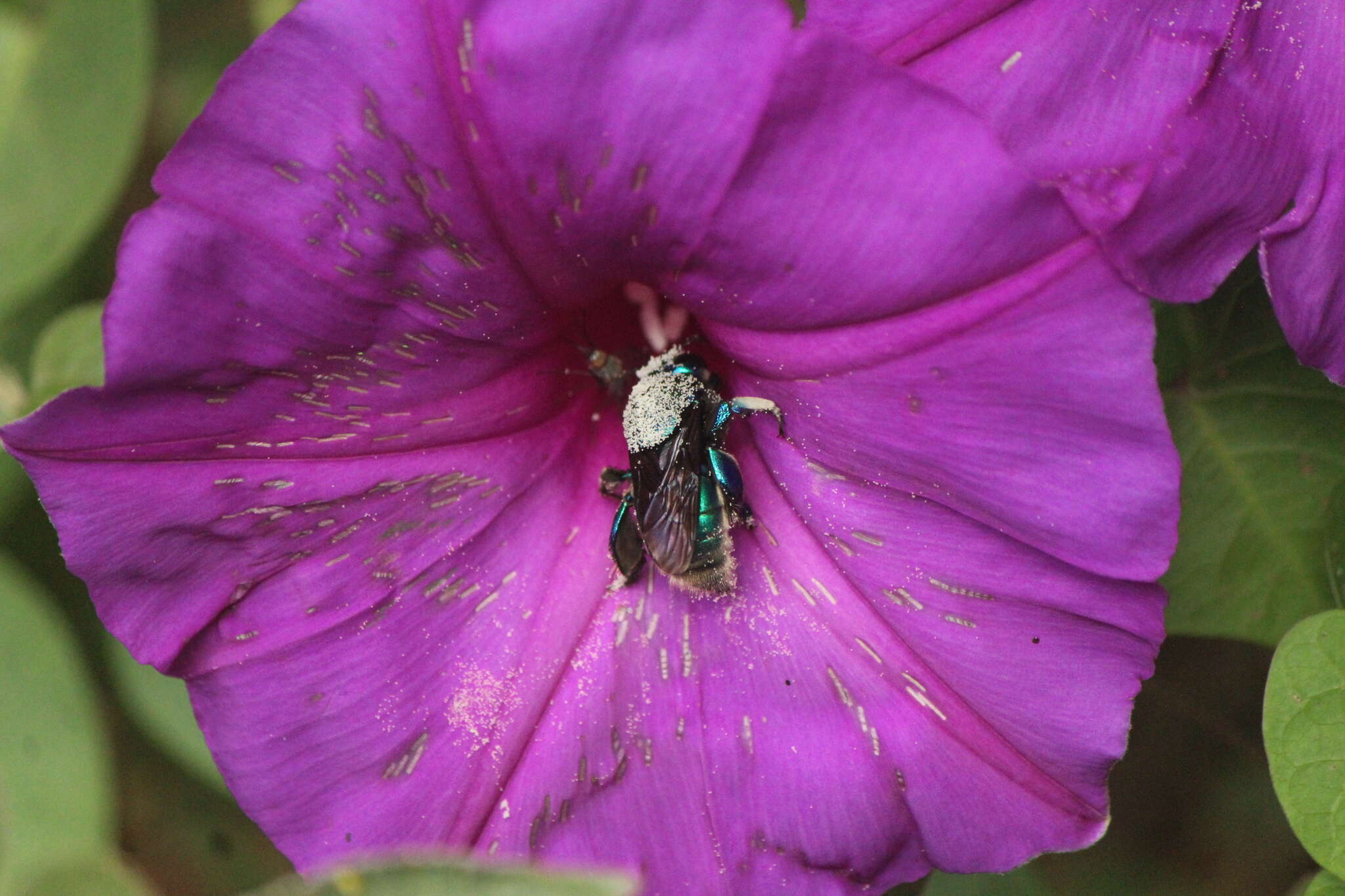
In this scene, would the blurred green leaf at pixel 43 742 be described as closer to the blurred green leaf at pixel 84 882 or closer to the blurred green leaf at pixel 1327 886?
the blurred green leaf at pixel 84 882

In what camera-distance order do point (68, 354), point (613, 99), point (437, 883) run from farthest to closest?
point (68, 354) → point (613, 99) → point (437, 883)

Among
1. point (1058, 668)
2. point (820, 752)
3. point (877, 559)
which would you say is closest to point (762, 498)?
point (877, 559)

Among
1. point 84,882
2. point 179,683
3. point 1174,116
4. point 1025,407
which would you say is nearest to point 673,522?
point 1025,407

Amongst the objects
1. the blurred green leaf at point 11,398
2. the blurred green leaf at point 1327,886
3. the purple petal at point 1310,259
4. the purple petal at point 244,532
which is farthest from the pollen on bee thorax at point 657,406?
the blurred green leaf at point 11,398

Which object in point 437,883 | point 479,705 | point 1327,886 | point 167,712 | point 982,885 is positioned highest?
point 437,883

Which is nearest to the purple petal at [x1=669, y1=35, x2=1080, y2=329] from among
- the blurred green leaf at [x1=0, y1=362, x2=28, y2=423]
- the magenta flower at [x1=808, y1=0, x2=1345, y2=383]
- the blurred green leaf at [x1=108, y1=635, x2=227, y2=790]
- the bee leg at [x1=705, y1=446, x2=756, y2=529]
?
the magenta flower at [x1=808, y1=0, x2=1345, y2=383]

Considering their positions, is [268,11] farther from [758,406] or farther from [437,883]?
[437,883]
